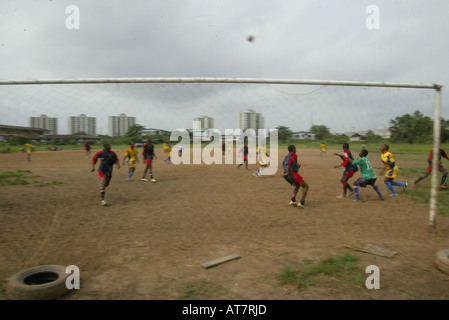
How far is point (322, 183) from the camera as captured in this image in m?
12.6

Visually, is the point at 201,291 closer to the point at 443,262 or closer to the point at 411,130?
the point at 443,262

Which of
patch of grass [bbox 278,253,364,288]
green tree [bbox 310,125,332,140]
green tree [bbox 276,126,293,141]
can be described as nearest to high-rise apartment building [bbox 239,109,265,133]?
green tree [bbox 276,126,293,141]

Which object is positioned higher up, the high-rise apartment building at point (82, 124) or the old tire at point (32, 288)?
the high-rise apartment building at point (82, 124)

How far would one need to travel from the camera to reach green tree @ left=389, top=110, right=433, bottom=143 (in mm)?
7395

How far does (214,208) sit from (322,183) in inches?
265

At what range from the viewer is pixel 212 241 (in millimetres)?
5293

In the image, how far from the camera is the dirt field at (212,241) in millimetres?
3592

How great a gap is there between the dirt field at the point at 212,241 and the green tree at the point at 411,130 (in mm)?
1964

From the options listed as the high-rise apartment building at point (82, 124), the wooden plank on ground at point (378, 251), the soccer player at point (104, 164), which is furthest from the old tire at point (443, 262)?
the soccer player at point (104, 164)

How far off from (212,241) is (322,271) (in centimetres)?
211

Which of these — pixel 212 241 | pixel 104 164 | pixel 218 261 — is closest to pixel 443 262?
pixel 218 261

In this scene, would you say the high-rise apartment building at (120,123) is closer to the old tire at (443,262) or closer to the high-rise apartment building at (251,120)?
the high-rise apartment building at (251,120)
